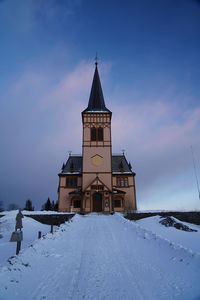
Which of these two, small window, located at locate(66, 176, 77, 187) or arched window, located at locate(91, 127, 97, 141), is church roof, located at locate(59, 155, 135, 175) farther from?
arched window, located at locate(91, 127, 97, 141)

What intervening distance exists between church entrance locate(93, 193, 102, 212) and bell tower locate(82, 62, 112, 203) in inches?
90.5

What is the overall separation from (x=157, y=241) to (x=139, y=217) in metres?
17.8

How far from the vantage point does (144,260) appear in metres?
5.95

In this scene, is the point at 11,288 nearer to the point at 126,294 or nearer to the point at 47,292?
the point at 47,292

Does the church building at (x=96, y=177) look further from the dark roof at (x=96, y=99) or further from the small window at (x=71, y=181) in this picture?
the dark roof at (x=96, y=99)

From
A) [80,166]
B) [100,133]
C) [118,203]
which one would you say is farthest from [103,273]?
[80,166]

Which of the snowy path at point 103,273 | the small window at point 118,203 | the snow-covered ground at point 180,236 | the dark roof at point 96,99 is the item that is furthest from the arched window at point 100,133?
the snowy path at point 103,273

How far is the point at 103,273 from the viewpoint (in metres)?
4.86

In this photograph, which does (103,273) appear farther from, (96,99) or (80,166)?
(96,99)

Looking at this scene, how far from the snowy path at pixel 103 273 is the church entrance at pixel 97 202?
24.3m

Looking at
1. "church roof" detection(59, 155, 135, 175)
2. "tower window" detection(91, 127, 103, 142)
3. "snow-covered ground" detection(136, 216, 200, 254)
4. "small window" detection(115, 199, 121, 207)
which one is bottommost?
"snow-covered ground" detection(136, 216, 200, 254)

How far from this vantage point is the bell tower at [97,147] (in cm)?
3275

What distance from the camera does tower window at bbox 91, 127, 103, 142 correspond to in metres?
35.4

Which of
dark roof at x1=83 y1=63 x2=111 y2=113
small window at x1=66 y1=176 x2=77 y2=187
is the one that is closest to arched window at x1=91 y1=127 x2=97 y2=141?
dark roof at x1=83 y1=63 x2=111 y2=113
